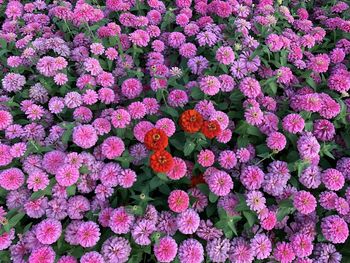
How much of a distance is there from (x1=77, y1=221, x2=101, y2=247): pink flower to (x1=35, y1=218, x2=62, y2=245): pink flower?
0.12 meters

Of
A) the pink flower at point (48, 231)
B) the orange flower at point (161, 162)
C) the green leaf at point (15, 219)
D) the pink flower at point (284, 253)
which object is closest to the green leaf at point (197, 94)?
the orange flower at point (161, 162)

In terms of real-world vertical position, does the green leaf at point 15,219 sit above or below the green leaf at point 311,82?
below

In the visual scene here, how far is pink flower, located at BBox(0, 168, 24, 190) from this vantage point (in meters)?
2.20

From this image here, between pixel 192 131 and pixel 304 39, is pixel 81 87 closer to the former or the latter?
pixel 192 131

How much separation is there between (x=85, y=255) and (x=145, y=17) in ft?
6.40

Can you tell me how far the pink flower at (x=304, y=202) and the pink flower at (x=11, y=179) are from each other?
1.56 meters

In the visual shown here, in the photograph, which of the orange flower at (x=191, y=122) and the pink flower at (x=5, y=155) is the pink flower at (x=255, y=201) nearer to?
the orange flower at (x=191, y=122)

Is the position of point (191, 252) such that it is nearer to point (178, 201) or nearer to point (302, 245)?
point (178, 201)

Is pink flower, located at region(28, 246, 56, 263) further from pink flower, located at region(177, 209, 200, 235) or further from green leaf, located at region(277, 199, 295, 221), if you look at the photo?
green leaf, located at region(277, 199, 295, 221)

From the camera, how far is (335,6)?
3.50 meters

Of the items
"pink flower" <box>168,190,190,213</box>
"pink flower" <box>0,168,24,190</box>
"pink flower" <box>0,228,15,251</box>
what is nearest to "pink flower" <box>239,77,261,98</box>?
"pink flower" <box>168,190,190,213</box>

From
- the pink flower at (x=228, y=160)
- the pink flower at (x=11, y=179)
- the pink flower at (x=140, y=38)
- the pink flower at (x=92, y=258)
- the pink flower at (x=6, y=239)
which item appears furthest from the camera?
the pink flower at (x=140, y=38)

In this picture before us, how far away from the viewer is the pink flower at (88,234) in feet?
6.62

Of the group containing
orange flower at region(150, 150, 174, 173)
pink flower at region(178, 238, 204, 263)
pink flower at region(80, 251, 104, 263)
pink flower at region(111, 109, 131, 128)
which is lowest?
pink flower at region(80, 251, 104, 263)
